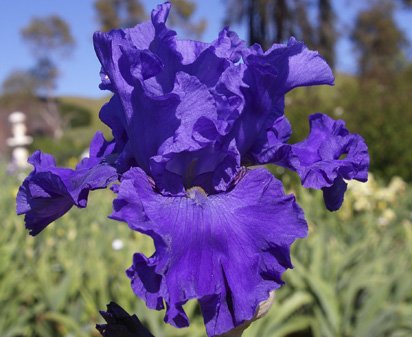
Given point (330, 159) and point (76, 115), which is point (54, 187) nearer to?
point (330, 159)

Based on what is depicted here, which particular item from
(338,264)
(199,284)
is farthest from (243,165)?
(338,264)

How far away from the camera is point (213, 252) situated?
68 centimetres

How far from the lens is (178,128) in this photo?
767 millimetres

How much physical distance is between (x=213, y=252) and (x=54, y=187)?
23 centimetres

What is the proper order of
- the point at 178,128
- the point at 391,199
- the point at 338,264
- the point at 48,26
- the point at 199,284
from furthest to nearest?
1. the point at 48,26
2. the point at 391,199
3. the point at 338,264
4. the point at 178,128
5. the point at 199,284

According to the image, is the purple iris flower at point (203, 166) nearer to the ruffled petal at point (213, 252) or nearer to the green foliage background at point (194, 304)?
the ruffled petal at point (213, 252)

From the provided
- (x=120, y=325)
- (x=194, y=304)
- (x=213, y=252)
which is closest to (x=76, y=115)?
(x=194, y=304)

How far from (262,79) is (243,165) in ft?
0.44

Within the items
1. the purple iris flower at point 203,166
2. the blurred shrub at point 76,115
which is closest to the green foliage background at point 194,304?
the purple iris flower at point 203,166

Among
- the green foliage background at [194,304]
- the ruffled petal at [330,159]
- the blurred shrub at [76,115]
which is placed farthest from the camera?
the blurred shrub at [76,115]

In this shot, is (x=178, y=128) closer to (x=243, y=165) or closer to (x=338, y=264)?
(x=243, y=165)

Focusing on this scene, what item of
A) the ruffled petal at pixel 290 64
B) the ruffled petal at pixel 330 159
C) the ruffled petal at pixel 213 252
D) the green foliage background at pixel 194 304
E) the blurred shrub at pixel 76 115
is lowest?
the ruffled petal at pixel 213 252

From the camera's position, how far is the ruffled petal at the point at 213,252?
25.9 inches

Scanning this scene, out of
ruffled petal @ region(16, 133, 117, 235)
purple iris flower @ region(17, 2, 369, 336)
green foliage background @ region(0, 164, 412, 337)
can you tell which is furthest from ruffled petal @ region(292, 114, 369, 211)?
green foliage background @ region(0, 164, 412, 337)
